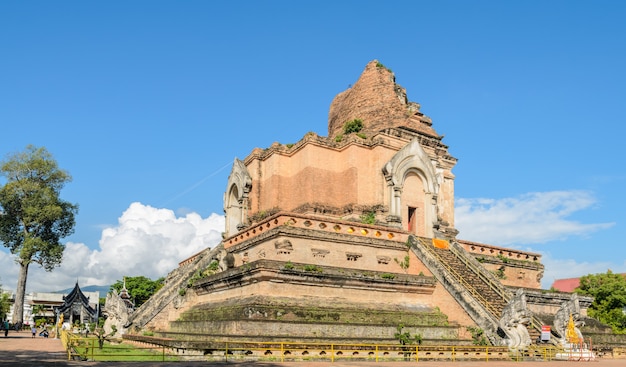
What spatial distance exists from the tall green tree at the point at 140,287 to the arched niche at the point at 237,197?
49984 millimetres

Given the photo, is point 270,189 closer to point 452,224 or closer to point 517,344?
point 452,224

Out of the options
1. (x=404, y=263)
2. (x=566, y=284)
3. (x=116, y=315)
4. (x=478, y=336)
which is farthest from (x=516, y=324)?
(x=566, y=284)

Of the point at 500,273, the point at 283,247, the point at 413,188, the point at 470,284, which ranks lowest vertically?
the point at 470,284

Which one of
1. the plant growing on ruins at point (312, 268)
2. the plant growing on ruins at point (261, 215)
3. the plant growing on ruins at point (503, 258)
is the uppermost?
the plant growing on ruins at point (261, 215)

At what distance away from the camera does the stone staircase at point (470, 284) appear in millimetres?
20141

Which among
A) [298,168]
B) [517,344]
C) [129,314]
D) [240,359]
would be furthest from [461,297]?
[129,314]

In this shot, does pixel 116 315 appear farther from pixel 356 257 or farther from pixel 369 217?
pixel 369 217

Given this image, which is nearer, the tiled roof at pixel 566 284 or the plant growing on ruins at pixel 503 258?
the plant growing on ruins at pixel 503 258

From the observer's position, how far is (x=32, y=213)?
4019cm

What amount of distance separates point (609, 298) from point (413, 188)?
25757mm

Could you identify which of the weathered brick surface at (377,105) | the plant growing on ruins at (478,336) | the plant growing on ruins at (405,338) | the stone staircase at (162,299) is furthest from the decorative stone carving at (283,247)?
the weathered brick surface at (377,105)

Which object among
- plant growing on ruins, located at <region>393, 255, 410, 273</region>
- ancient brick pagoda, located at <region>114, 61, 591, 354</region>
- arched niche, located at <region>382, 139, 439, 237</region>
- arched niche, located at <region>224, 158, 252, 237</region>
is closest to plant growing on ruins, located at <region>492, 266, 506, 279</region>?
ancient brick pagoda, located at <region>114, 61, 591, 354</region>

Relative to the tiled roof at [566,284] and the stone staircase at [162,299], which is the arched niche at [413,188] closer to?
the stone staircase at [162,299]

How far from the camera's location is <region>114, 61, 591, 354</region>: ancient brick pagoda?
19.4 m
